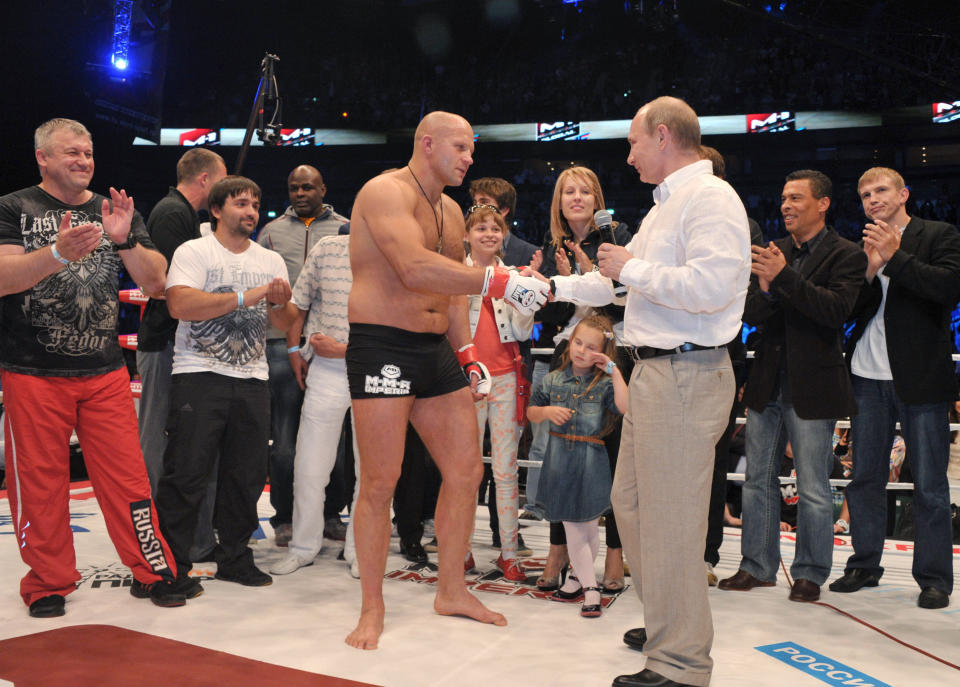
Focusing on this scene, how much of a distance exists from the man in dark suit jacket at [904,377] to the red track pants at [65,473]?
A: 264cm

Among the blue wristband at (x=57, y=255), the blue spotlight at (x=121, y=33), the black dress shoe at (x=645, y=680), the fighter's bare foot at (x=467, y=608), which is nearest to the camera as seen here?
the black dress shoe at (x=645, y=680)

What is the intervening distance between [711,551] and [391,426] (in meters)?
1.52

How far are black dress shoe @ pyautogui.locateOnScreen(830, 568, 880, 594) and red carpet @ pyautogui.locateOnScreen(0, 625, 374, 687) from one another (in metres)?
2.02

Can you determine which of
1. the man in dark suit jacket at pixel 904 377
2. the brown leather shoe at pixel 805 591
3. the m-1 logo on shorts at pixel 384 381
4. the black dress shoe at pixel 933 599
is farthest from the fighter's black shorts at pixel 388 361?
the black dress shoe at pixel 933 599

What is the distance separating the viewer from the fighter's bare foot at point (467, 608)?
268 centimetres

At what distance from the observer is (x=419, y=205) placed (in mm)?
2676

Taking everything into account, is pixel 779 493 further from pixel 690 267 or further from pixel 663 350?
pixel 690 267

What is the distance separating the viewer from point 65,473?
2807 millimetres

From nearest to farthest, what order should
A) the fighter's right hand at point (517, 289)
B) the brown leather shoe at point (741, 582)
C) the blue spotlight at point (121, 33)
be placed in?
1. the fighter's right hand at point (517, 289)
2. the brown leather shoe at point (741, 582)
3. the blue spotlight at point (121, 33)

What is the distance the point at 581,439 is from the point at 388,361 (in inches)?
33.7

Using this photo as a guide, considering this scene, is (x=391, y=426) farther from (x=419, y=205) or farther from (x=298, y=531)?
(x=298, y=531)

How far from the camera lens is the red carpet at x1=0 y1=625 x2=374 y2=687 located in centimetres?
210

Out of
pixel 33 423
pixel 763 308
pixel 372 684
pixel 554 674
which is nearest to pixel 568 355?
pixel 763 308

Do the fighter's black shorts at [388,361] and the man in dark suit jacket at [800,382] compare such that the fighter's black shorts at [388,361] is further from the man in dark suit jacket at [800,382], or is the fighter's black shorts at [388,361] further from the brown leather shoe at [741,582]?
the brown leather shoe at [741,582]
